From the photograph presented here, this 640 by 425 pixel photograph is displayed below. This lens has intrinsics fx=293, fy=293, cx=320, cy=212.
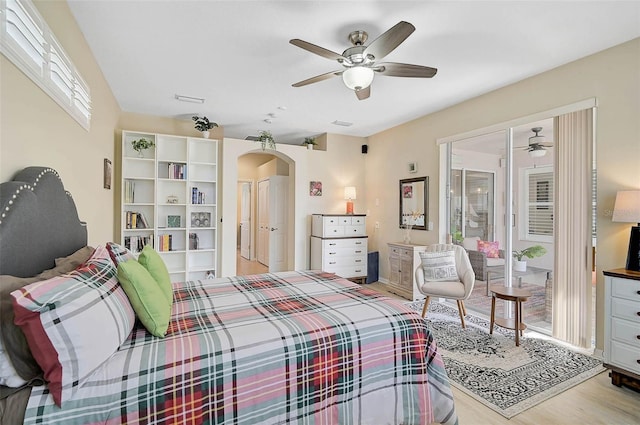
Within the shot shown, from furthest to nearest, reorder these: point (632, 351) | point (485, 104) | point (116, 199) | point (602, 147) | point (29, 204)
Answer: point (116, 199)
point (485, 104)
point (602, 147)
point (632, 351)
point (29, 204)

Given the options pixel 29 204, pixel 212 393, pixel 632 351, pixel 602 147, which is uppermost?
pixel 602 147

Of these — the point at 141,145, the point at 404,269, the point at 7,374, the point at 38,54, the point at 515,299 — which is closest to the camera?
the point at 7,374

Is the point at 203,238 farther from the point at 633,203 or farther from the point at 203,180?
the point at 633,203

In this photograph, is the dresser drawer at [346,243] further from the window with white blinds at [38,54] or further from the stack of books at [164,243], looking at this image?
the window with white blinds at [38,54]

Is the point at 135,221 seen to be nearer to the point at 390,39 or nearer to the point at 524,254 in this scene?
the point at 390,39

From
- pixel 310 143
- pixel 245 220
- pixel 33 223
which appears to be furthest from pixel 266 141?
pixel 33 223

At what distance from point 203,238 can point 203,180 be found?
987 millimetres

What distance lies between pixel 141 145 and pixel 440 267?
4341mm

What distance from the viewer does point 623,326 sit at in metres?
2.17

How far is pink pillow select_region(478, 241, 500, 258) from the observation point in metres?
→ 3.71

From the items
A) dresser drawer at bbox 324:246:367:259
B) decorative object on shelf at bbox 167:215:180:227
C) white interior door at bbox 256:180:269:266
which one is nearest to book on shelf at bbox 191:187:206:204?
decorative object on shelf at bbox 167:215:180:227

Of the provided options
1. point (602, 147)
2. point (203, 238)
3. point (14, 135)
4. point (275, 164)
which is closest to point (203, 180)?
point (203, 238)

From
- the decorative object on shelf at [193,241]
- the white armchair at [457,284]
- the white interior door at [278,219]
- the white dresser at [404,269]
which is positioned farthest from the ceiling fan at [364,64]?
the white interior door at [278,219]

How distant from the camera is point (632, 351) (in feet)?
6.93
